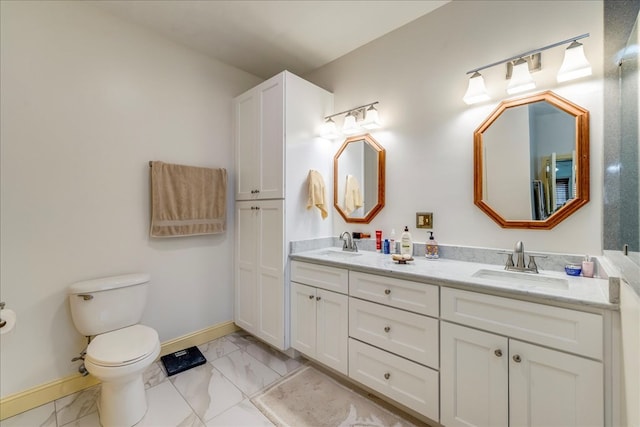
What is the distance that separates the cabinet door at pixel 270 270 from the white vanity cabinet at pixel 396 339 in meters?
0.66

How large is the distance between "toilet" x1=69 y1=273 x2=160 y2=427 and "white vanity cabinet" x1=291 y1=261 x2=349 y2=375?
95 cm

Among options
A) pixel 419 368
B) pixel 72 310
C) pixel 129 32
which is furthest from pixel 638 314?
pixel 129 32

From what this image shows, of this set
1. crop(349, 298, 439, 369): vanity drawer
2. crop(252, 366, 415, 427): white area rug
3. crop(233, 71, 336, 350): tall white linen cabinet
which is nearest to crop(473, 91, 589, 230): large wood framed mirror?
crop(349, 298, 439, 369): vanity drawer

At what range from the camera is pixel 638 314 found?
782 millimetres

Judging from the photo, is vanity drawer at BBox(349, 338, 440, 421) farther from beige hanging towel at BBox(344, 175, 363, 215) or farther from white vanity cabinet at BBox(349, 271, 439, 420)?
beige hanging towel at BBox(344, 175, 363, 215)

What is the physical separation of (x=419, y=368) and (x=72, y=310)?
2.14m

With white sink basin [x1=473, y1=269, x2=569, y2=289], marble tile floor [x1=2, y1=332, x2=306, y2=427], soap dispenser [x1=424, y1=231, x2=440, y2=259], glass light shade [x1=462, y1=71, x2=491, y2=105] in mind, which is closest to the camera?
white sink basin [x1=473, y1=269, x2=569, y2=289]

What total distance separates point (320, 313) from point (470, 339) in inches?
38.7

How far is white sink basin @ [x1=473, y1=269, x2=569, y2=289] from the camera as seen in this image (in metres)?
1.36

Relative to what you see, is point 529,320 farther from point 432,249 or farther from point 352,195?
point 352,195

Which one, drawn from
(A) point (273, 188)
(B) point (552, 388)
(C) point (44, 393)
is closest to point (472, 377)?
(B) point (552, 388)

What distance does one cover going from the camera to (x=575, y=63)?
142 cm

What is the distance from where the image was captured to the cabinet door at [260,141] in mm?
2209

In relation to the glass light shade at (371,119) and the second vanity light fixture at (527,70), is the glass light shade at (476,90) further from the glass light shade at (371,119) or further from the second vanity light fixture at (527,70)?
the glass light shade at (371,119)
